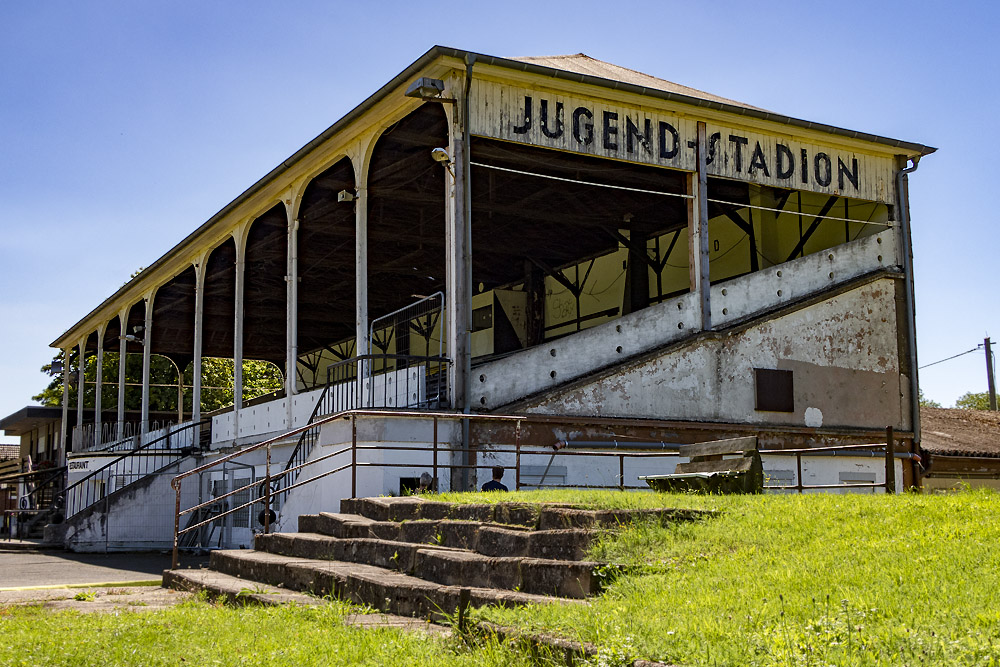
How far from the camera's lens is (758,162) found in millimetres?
18797

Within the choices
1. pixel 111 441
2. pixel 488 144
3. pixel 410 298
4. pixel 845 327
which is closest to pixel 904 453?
pixel 845 327

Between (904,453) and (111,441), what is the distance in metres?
24.4

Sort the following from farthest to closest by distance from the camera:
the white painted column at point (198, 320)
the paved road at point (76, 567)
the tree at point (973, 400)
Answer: the tree at point (973, 400), the white painted column at point (198, 320), the paved road at point (76, 567)

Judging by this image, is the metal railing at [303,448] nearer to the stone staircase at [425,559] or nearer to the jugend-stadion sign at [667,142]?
the stone staircase at [425,559]

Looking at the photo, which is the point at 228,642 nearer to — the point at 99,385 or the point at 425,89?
the point at 425,89

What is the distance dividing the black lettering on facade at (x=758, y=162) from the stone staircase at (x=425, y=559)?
10.6 m

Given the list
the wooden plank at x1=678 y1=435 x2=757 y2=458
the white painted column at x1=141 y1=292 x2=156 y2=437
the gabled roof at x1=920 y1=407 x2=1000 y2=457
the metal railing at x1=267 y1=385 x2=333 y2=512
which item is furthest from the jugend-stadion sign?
the white painted column at x1=141 y1=292 x2=156 y2=437

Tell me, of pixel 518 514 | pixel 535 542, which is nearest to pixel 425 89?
pixel 518 514

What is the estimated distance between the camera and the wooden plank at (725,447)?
10180mm

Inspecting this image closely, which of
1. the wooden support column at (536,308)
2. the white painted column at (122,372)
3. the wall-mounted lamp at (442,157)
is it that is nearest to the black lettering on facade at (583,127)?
the wall-mounted lamp at (442,157)

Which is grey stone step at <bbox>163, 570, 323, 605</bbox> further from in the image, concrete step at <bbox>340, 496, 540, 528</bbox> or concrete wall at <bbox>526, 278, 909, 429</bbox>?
concrete wall at <bbox>526, 278, 909, 429</bbox>

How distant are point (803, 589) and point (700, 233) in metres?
13.0

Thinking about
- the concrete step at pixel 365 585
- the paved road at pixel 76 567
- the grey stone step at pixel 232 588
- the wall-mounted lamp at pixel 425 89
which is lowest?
the paved road at pixel 76 567

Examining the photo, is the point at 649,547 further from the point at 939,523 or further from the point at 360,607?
the point at 360,607
